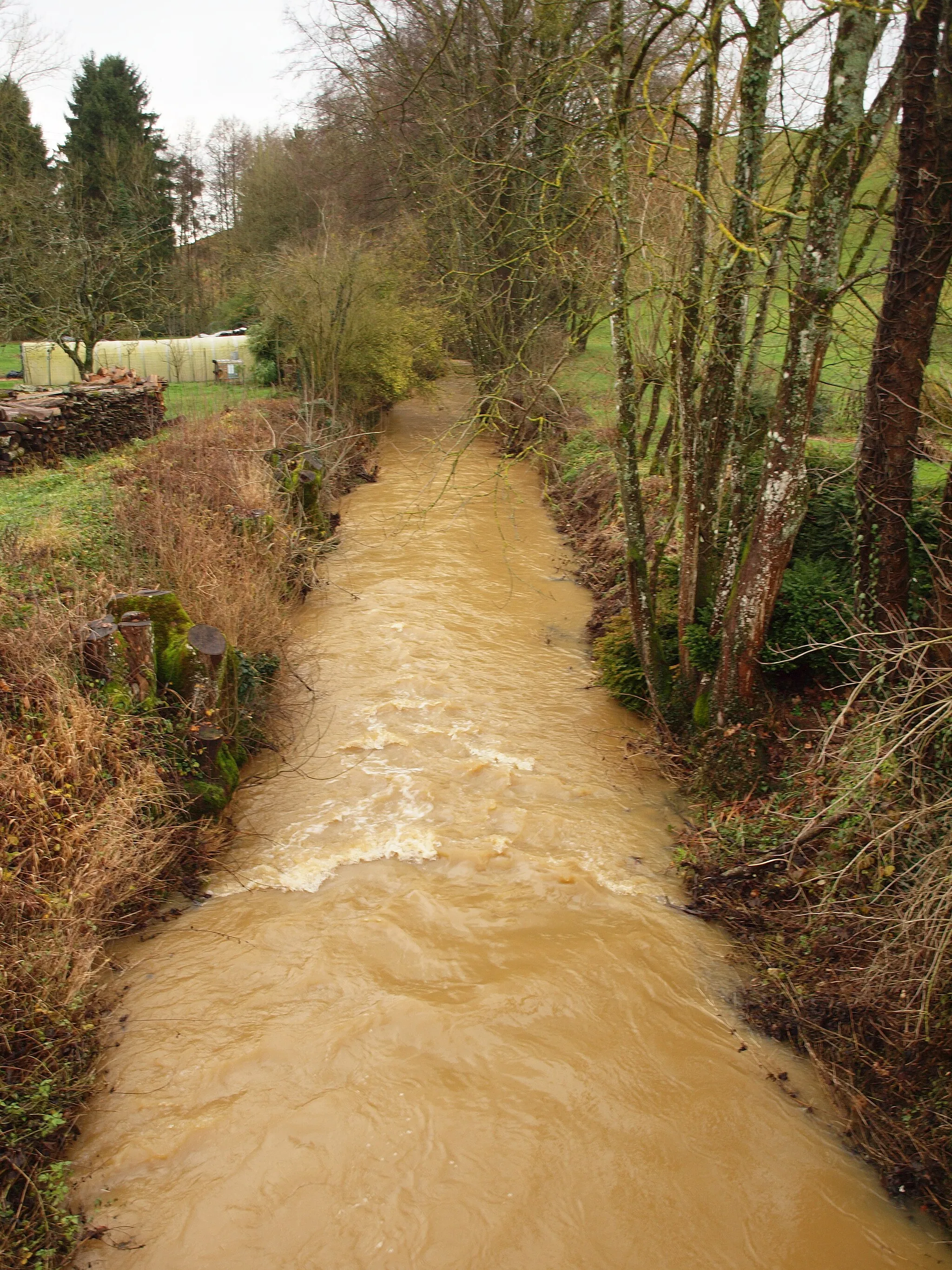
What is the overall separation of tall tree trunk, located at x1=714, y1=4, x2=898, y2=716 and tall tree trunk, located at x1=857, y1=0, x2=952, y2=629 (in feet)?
1.19

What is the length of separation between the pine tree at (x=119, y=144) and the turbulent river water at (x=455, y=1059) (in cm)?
2878

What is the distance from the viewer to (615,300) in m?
7.67

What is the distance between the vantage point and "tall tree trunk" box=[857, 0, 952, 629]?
20.4 ft

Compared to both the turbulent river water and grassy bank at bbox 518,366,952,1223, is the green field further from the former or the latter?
grassy bank at bbox 518,366,952,1223

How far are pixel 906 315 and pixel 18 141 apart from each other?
29748 millimetres

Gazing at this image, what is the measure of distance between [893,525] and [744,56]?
4.12 meters

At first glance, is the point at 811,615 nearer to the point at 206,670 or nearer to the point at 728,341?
the point at 728,341

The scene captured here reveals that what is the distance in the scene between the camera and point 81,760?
5934 mm

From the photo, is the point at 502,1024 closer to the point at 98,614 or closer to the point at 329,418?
the point at 98,614

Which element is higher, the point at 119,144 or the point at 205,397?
the point at 119,144

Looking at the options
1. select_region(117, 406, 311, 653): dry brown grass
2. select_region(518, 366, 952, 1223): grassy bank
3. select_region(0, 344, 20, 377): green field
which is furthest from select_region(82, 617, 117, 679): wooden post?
select_region(0, 344, 20, 377): green field

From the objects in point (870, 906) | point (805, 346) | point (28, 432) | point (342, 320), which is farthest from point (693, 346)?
point (342, 320)

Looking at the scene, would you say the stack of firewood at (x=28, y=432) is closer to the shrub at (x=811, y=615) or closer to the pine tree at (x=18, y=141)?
the pine tree at (x=18, y=141)

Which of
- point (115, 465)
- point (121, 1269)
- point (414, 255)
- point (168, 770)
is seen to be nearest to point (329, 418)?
point (115, 465)
